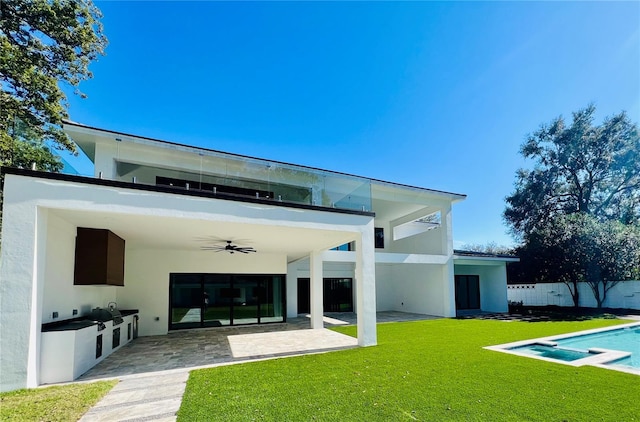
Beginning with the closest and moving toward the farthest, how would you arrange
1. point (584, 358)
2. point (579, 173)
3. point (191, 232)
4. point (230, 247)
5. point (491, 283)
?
point (584, 358) → point (191, 232) → point (230, 247) → point (491, 283) → point (579, 173)

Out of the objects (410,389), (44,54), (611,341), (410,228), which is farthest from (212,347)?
(410,228)

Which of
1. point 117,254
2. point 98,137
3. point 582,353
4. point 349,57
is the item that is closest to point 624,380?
point 582,353

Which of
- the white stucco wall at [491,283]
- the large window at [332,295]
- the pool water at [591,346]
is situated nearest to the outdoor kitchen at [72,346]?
the pool water at [591,346]

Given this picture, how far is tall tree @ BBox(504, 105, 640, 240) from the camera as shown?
21484 mm

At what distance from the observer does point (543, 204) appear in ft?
77.7

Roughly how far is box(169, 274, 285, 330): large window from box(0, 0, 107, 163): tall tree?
6.42m

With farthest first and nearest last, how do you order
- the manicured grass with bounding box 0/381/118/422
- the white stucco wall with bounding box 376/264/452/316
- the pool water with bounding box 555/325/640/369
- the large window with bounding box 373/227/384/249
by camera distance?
the large window with bounding box 373/227/384/249
the white stucco wall with bounding box 376/264/452/316
the pool water with bounding box 555/325/640/369
the manicured grass with bounding box 0/381/118/422

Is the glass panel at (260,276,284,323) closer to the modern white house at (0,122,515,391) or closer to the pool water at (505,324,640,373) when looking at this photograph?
the modern white house at (0,122,515,391)

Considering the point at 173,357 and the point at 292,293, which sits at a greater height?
the point at 292,293

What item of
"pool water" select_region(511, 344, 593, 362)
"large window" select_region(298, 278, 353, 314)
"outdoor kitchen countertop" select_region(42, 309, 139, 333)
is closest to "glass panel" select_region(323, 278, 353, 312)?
"large window" select_region(298, 278, 353, 314)

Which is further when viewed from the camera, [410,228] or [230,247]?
[410,228]

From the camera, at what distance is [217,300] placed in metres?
13.0

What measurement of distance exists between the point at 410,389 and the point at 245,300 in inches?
381

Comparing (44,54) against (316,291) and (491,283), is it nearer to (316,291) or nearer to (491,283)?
(316,291)
